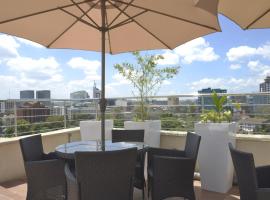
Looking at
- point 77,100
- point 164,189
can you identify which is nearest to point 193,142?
point 164,189

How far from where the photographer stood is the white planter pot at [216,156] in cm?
473

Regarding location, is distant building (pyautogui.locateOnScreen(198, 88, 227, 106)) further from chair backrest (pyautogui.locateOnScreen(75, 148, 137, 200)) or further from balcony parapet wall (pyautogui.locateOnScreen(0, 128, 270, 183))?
chair backrest (pyautogui.locateOnScreen(75, 148, 137, 200))

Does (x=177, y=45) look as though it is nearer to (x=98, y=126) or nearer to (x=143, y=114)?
(x=143, y=114)

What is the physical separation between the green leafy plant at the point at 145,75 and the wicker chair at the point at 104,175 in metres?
3.56

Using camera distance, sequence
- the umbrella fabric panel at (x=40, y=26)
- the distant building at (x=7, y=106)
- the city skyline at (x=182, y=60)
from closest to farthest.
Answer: the umbrella fabric panel at (x=40, y=26), the distant building at (x=7, y=106), the city skyline at (x=182, y=60)

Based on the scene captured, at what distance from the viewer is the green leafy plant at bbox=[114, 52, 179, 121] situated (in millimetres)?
6195

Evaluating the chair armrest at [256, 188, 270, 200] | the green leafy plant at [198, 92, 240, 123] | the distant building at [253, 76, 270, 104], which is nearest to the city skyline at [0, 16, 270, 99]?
the green leafy plant at [198, 92, 240, 123]

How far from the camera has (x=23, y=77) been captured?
10.7 meters

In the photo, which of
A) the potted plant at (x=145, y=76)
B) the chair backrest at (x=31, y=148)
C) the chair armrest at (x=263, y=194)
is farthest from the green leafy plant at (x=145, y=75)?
the chair armrest at (x=263, y=194)

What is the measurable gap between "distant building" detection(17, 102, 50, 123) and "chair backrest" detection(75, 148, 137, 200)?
13.0 ft

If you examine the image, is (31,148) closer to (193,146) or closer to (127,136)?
(127,136)

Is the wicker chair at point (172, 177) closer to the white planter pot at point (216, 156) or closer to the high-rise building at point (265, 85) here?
the white planter pot at point (216, 156)

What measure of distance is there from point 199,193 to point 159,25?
2468 mm

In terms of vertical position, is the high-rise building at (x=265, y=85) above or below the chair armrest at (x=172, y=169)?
above
